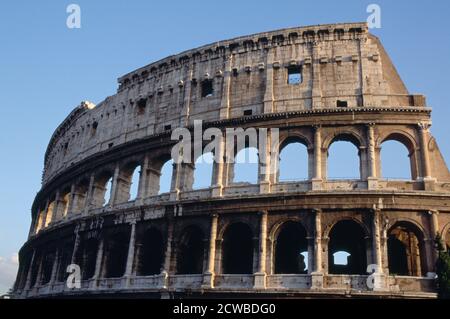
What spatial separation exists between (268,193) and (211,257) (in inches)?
134

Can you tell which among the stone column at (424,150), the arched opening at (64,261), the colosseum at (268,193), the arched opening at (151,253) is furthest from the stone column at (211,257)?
the arched opening at (64,261)

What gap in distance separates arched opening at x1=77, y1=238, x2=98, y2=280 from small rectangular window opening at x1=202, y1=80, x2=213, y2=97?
893 cm

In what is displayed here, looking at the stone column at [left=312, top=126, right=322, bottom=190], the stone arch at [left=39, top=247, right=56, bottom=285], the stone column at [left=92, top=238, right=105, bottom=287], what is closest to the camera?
the stone column at [left=312, top=126, right=322, bottom=190]

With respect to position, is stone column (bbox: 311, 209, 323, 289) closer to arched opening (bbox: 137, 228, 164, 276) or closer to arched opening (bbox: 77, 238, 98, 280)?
arched opening (bbox: 137, 228, 164, 276)

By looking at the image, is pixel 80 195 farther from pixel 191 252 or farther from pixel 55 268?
pixel 191 252

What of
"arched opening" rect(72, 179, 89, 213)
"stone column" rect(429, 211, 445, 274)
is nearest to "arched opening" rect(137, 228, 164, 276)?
"arched opening" rect(72, 179, 89, 213)

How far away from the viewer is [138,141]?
74.1 ft

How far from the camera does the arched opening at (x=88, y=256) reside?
22.3 metres

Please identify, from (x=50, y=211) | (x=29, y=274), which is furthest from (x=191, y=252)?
(x=50, y=211)

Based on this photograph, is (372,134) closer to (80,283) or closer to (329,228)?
(329,228)

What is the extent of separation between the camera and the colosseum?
1689cm

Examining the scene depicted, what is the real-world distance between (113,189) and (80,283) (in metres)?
4.72
